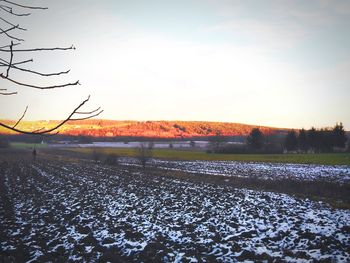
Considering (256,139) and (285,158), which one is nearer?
(285,158)

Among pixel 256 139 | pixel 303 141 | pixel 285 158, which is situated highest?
pixel 256 139

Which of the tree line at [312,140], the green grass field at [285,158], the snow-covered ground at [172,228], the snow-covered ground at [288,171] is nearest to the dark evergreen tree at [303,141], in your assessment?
the tree line at [312,140]

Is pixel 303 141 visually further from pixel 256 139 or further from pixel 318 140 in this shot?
pixel 256 139

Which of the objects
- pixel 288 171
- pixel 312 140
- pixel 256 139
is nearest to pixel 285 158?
pixel 288 171

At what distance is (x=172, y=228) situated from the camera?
11914 mm

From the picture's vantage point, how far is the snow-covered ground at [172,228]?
911 cm

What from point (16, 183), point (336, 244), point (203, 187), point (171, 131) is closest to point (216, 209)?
point (336, 244)

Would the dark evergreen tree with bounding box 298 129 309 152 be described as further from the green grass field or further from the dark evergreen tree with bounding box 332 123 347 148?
the green grass field

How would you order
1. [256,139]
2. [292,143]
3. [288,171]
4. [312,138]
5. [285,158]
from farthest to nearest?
[292,143] → [312,138] → [256,139] → [285,158] → [288,171]

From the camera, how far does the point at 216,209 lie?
15.3 m

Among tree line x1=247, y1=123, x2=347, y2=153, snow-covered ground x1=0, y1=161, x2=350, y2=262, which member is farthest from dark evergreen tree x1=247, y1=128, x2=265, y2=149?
snow-covered ground x1=0, y1=161, x2=350, y2=262

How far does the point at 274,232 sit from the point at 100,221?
23.5ft

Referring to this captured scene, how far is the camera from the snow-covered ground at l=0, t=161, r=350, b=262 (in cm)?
911

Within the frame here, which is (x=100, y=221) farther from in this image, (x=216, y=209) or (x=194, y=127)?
(x=194, y=127)
